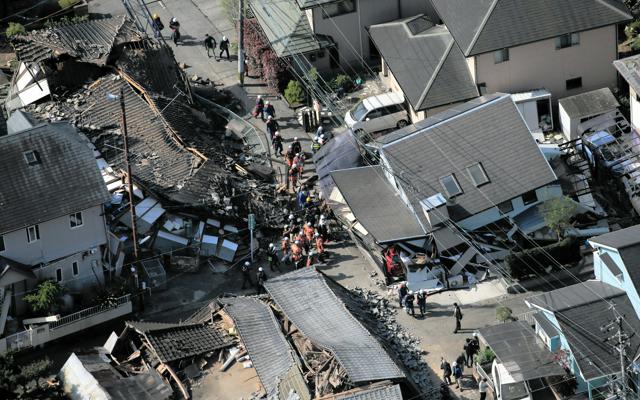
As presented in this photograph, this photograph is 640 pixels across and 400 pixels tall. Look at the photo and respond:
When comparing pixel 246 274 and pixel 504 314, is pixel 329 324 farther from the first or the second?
pixel 504 314

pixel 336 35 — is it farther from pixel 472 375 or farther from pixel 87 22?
pixel 472 375

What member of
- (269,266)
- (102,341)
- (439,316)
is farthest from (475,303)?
(102,341)

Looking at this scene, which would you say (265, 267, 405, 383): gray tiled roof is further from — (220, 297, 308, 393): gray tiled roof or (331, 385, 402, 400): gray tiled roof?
(220, 297, 308, 393): gray tiled roof

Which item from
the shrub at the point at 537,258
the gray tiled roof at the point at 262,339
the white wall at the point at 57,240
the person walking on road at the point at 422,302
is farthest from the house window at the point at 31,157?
the shrub at the point at 537,258

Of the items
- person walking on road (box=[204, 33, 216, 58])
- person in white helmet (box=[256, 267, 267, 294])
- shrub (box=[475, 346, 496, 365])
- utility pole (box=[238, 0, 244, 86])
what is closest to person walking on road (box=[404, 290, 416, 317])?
shrub (box=[475, 346, 496, 365])

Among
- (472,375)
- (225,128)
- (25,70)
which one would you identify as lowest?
(472,375)

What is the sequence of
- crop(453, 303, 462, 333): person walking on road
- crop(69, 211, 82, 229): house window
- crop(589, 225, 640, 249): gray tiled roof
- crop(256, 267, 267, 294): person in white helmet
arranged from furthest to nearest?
crop(256, 267, 267, 294): person in white helmet
crop(69, 211, 82, 229): house window
crop(453, 303, 462, 333): person walking on road
crop(589, 225, 640, 249): gray tiled roof
